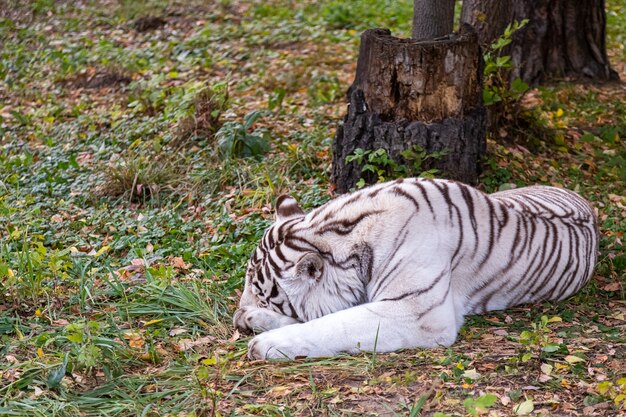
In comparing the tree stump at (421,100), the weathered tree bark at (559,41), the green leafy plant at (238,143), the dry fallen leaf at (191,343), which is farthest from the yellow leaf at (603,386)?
the weathered tree bark at (559,41)

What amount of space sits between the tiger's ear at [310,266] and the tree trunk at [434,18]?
2820 millimetres

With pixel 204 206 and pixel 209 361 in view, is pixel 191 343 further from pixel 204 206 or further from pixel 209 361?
pixel 204 206

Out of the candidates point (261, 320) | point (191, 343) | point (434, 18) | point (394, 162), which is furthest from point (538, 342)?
point (434, 18)

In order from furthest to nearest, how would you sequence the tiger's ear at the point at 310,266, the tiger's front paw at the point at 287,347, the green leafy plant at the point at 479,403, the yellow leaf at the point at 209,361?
the tiger's ear at the point at 310,266 → the tiger's front paw at the point at 287,347 → the yellow leaf at the point at 209,361 → the green leafy plant at the point at 479,403

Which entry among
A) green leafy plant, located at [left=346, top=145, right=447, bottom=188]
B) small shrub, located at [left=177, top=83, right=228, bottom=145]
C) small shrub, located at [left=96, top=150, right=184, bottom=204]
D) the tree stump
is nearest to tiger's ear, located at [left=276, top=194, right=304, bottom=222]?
green leafy plant, located at [left=346, top=145, right=447, bottom=188]

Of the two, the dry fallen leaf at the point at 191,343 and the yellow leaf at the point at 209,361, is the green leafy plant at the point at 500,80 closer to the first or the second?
the dry fallen leaf at the point at 191,343

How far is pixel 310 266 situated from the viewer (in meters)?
4.14

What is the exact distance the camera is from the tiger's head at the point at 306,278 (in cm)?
420

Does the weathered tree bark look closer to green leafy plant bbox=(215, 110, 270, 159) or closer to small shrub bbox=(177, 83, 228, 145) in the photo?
green leafy plant bbox=(215, 110, 270, 159)

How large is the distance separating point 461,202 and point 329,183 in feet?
6.29

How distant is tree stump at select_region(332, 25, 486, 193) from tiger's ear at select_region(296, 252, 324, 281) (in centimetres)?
180

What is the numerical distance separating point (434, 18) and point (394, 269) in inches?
113

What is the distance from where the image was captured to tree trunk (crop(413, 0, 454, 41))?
251 inches

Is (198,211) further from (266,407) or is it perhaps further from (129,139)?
(266,407)
